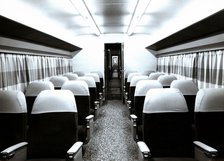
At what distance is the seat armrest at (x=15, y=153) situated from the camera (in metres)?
2.24

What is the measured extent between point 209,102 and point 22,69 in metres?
3.45

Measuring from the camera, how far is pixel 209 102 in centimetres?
265

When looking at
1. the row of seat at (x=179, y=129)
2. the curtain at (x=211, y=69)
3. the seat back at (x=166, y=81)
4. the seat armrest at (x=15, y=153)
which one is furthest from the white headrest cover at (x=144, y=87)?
the seat armrest at (x=15, y=153)

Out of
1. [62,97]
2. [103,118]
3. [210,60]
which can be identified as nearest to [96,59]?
[103,118]

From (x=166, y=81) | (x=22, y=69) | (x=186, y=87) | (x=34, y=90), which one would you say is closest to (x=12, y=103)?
(x=34, y=90)

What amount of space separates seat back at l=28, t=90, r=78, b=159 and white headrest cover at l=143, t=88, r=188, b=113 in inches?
30.6

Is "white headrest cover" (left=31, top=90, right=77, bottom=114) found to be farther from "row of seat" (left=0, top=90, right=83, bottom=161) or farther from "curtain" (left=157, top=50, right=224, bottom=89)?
"curtain" (left=157, top=50, right=224, bottom=89)

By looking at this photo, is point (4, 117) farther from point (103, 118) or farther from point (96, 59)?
point (96, 59)

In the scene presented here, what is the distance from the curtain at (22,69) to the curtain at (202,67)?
130 inches

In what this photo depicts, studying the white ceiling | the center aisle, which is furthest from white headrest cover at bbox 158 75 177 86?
the center aisle

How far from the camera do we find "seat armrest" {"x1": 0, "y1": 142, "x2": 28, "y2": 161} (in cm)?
224

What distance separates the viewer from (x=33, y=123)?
8.55ft

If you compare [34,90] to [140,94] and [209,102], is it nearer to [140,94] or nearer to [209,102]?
[140,94]

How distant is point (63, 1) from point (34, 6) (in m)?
0.60
